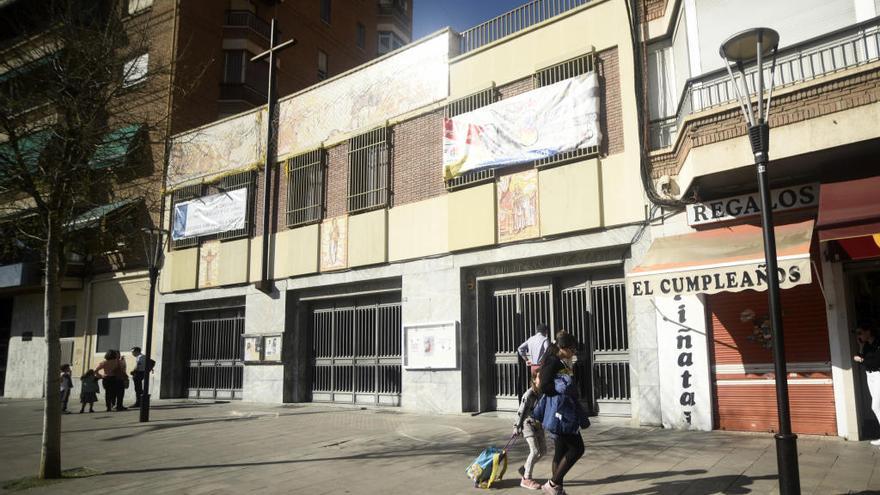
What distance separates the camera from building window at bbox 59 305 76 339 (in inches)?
918

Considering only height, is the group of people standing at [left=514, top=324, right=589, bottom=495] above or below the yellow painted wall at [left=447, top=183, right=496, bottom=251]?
below

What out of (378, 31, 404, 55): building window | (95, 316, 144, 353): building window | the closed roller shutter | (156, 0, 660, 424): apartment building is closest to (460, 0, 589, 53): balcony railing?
(156, 0, 660, 424): apartment building

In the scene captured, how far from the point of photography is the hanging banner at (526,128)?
39.8ft

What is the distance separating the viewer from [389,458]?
850cm

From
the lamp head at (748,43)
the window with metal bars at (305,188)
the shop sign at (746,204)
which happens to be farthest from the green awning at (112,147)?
the shop sign at (746,204)

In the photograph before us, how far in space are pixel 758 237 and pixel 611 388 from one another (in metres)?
4.14

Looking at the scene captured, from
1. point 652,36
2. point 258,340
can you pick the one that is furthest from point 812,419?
point 258,340

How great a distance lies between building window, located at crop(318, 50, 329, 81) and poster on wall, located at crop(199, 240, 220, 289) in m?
13.8

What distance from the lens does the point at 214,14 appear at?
24.9 meters

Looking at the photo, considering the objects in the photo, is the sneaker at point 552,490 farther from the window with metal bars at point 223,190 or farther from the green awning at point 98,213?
the window with metal bars at point 223,190

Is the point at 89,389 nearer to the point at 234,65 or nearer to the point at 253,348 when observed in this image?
the point at 253,348

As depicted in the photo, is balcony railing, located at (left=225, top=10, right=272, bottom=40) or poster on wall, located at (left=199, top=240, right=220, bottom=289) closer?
poster on wall, located at (left=199, top=240, right=220, bottom=289)

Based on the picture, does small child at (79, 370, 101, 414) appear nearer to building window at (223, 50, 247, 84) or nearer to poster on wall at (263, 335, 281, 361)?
poster on wall at (263, 335, 281, 361)

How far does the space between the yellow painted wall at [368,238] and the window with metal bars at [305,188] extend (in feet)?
5.31
